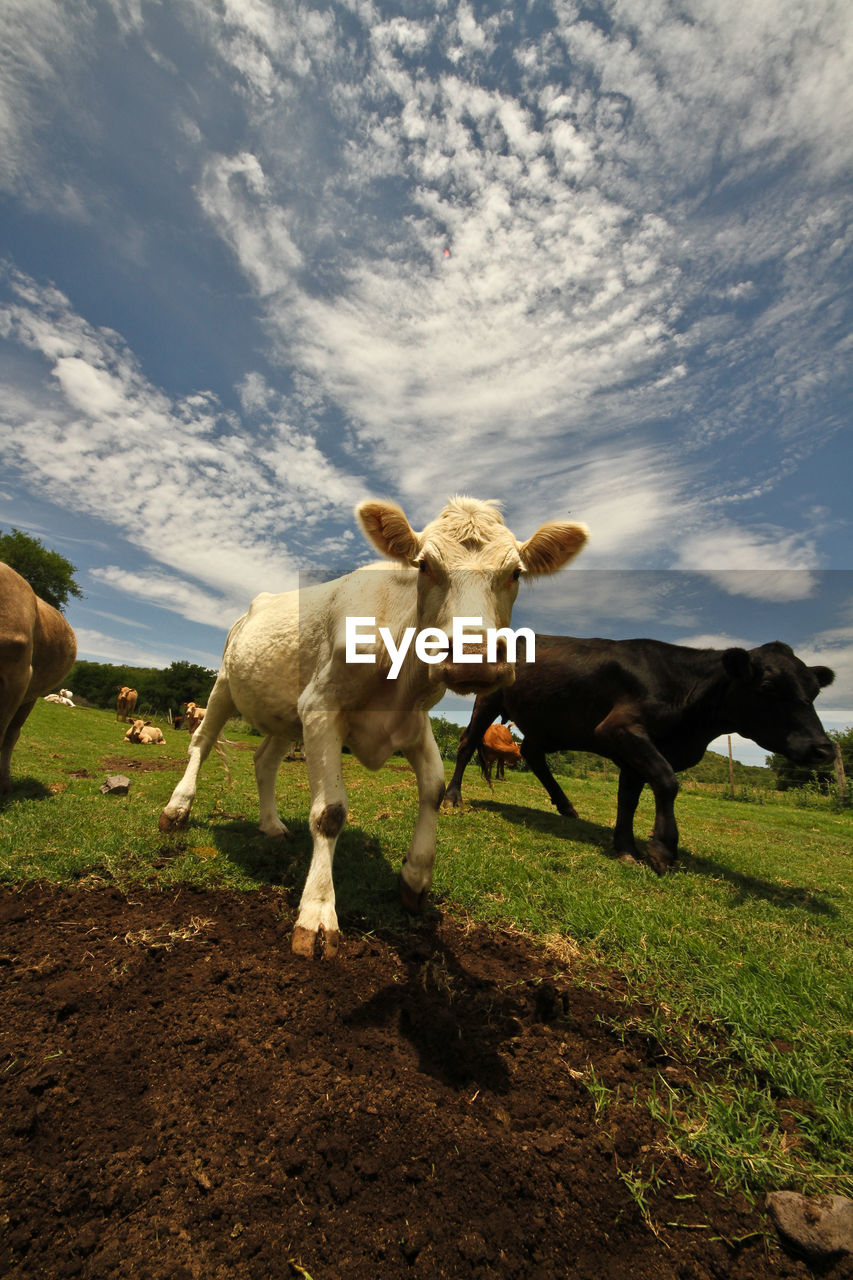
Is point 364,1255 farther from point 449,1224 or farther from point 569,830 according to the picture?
point 569,830

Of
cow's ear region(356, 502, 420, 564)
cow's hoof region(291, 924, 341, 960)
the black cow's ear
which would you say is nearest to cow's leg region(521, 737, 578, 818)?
the black cow's ear

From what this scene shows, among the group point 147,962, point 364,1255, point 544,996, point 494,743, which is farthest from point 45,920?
point 494,743

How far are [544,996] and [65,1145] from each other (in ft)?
6.37

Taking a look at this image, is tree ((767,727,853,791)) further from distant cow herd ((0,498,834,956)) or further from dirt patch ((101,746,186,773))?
dirt patch ((101,746,186,773))

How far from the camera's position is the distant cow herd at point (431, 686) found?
314 centimetres

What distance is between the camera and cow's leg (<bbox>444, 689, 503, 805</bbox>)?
28.2 ft

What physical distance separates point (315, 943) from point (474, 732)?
6450 millimetres

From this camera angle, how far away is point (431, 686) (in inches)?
139

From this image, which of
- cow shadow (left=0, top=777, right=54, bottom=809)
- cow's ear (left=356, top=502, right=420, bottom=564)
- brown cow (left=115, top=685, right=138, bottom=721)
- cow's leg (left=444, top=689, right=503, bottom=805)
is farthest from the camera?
brown cow (left=115, top=685, right=138, bottom=721)

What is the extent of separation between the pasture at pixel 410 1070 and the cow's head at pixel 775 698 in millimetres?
2400

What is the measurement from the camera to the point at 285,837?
5359mm

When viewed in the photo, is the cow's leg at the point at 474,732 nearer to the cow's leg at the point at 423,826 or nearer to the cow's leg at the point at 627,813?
the cow's leg at the point at 627,813

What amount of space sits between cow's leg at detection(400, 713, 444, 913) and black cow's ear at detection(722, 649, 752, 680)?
4193 mm

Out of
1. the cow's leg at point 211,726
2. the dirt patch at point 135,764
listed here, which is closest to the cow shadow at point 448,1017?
the cow's leg at point 211,726
